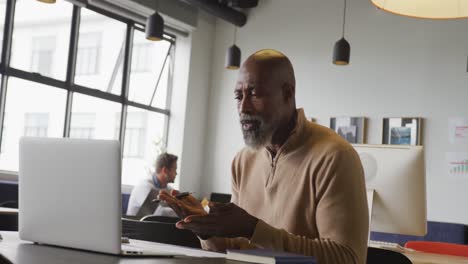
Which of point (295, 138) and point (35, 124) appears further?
point (35, 124)

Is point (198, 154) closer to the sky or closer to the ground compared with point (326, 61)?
closer to the ground

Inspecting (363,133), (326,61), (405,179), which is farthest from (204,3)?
(405,179)

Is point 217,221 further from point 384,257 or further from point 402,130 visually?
point 402,130

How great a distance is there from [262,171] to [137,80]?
21.7 feet

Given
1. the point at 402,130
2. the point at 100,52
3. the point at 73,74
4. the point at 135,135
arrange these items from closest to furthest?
the point at 73,74 < the point at 402,130 < the point at 100,52 < the point at 135,135

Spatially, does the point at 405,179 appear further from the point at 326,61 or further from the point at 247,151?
the point at 326,61

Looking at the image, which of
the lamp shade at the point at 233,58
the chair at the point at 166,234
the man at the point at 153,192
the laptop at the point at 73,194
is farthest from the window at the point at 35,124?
the laptop at the point at 73,194

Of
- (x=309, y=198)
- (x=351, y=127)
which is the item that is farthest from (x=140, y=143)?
(x=309, y=198)

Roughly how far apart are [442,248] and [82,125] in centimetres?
518

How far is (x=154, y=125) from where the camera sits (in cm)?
870

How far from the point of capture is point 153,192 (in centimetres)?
592

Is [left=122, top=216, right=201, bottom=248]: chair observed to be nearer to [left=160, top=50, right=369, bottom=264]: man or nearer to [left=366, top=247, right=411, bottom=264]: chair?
[left=160, top=50, right=369, bottom=264]: man

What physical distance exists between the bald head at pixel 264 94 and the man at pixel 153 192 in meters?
3.82

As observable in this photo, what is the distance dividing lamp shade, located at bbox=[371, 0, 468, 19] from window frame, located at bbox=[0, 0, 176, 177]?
513cm
